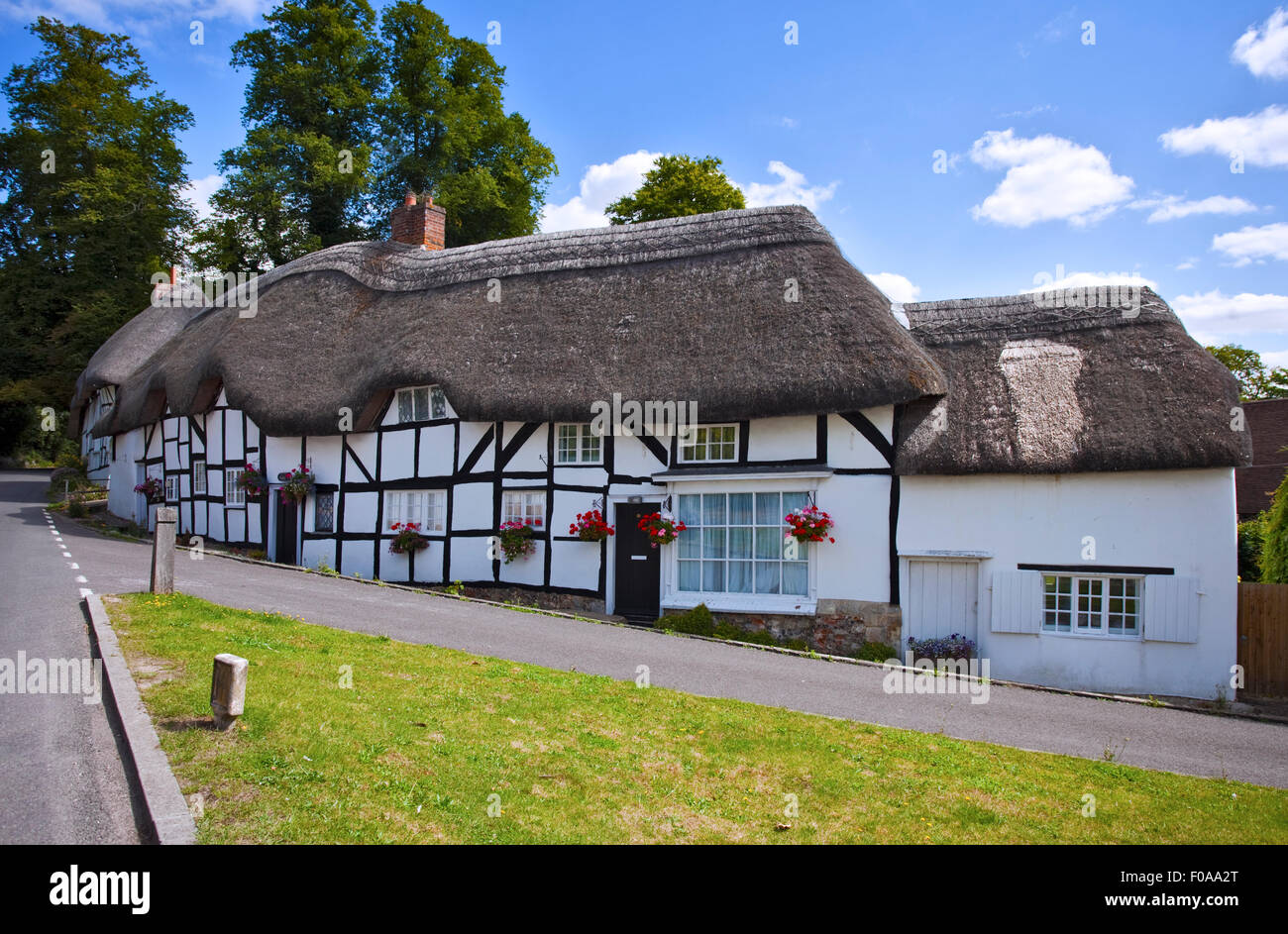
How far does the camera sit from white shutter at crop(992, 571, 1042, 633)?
12.8m

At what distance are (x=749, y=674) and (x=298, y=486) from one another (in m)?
11.7

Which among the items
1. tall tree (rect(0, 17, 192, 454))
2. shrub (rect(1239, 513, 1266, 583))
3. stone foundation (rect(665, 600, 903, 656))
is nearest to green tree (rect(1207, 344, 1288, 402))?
shrub (rect(1239, 513, 1266, 583))

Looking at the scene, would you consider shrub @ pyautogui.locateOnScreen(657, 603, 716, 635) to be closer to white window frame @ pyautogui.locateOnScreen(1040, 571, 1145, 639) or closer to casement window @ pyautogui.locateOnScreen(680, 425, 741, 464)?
casement window @ pyautogui.locateOnScreen(680, 425, 741, 464)

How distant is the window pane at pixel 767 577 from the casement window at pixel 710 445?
1.88m

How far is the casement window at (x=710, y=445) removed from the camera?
14.7 metres

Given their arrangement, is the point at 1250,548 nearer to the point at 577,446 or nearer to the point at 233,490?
the point at 577,446

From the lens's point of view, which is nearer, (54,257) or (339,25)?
(339,25)

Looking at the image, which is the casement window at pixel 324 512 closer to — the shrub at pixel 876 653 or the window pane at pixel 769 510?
the window pane at pixel 769 510

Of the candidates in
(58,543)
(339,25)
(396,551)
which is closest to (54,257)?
(339,25)

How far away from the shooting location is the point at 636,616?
15062 millimetres

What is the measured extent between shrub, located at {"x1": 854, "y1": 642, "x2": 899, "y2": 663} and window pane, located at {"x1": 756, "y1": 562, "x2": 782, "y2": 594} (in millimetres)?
1672
